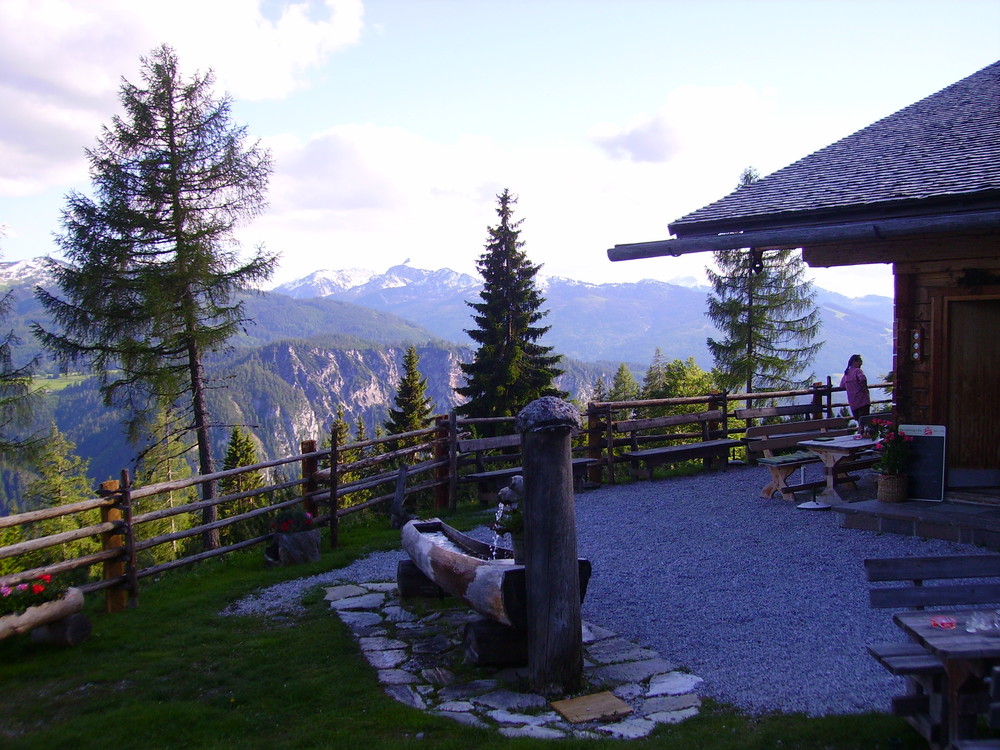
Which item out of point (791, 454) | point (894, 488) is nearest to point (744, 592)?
point (894, 488)

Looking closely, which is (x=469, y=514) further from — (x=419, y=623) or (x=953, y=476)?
(x=953, y=476)

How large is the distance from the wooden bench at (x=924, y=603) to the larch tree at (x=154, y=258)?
14.6m

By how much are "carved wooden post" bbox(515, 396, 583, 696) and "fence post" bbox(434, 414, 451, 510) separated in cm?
653

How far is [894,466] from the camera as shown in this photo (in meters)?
8.54

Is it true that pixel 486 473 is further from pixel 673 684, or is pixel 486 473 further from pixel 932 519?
pixel 673 684

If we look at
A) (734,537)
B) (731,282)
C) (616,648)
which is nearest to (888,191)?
(734,537)

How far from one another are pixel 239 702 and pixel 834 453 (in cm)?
753

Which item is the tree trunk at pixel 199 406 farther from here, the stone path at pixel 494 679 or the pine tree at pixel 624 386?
the pine tree at pixel 624 386

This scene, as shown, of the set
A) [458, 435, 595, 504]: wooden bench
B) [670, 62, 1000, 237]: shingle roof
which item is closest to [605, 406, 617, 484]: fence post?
[458, 435, 595, 504]: wooden bench

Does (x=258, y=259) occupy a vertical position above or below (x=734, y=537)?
above

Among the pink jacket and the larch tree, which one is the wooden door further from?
the larch tree

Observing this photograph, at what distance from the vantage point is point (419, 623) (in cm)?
624

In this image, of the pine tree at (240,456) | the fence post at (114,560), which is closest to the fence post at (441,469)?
the fence post at (114,560)

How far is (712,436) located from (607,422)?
2.83m
